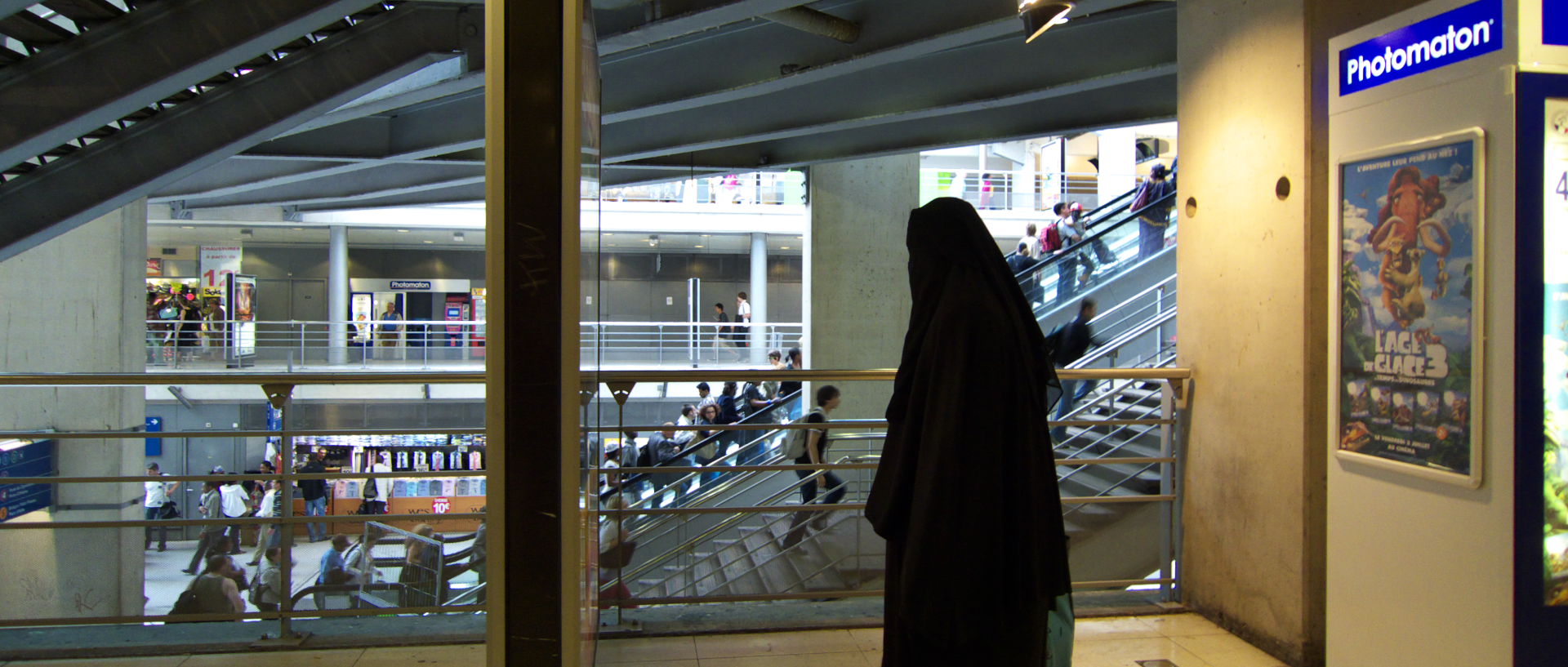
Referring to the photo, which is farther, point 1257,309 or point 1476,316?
point 1257,309

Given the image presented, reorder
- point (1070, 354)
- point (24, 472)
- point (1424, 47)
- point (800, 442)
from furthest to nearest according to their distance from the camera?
1. point (24, 472)
2. point (1070, 354)
3. point (800, 442)
4. point (1424, 47)

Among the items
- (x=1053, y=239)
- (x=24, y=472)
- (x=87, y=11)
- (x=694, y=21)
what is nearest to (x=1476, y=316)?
(x=694, y=21)

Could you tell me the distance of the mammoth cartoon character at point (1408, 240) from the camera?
7.30 feet

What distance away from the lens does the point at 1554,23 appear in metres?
2.03

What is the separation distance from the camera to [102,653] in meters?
2.91

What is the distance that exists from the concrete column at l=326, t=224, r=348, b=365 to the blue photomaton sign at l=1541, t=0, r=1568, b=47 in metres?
18.8

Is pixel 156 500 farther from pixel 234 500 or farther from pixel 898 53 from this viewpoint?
pixel 898 53

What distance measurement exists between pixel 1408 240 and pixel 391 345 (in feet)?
60.9

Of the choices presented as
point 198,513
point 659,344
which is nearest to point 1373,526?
point 198,513

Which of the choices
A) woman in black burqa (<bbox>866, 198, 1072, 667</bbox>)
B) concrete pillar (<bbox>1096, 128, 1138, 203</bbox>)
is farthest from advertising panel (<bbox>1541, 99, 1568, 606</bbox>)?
concrete pillar (<bbox>1096, 128, 1138, 203</bbox>)

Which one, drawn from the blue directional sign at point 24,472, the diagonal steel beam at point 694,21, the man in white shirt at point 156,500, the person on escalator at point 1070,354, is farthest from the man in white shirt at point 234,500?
the person on escalator at point 1070,354

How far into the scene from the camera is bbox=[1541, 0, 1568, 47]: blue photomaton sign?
2018 millimetres

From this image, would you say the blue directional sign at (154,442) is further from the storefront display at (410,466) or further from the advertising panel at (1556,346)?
the advertising panel at (1556,346)

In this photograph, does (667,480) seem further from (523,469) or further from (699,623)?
(523,469)
